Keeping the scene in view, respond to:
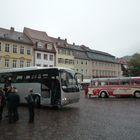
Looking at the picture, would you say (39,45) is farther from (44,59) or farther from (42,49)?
(44,59)

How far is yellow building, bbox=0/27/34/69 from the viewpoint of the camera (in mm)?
60959

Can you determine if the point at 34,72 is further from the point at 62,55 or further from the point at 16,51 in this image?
the point at 62,55

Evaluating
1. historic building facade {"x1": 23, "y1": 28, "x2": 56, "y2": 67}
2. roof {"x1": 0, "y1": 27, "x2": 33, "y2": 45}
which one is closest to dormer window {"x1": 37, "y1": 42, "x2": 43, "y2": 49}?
historic building facade {"x1": 23, "y1": 28, "x2": 56, "y2": 67}

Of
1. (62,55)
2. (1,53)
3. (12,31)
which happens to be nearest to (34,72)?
(1,53)

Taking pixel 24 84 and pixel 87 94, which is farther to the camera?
pixel 87 94

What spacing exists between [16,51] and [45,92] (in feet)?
142

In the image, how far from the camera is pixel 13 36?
213ft

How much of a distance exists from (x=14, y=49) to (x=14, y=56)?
1.58 m

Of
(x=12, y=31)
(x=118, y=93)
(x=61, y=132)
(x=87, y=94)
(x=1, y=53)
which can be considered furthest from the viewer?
(x=12, y=31)

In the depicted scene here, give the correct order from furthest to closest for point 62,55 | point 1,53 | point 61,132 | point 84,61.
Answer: point 84,61 < point 62,55 < point 1,53 < point 61,132

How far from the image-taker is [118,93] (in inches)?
1435

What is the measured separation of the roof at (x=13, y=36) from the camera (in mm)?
62116

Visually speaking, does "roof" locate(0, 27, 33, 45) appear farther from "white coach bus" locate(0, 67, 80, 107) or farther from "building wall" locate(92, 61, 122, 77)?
"white coach bus" locate(0, 67, 80, 107)

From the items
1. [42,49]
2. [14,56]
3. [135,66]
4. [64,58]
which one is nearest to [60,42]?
[64,58]
